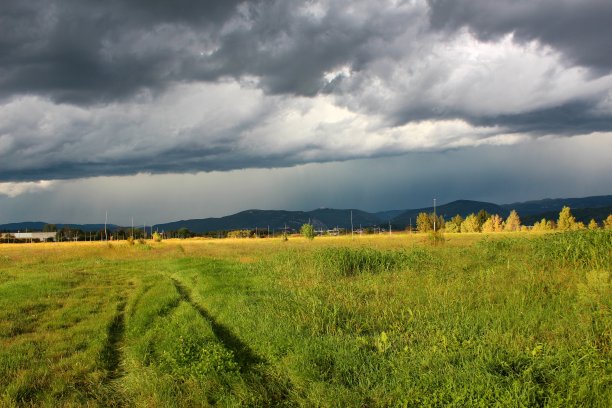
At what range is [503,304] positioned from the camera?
39.0 feet

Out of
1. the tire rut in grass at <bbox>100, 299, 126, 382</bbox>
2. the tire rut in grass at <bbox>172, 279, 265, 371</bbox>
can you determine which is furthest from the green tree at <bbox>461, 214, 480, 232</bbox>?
the tire rut in grass at <bbox>100, 299, 126, 382</bbox>

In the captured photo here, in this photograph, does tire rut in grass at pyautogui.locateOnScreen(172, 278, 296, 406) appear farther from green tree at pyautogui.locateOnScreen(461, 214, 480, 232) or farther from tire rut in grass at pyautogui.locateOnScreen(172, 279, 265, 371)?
green tree at pyautogui.locateOnScreen(461, 214, 480, 232)

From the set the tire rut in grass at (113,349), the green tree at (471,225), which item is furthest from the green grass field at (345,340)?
the green tree at (471,225)

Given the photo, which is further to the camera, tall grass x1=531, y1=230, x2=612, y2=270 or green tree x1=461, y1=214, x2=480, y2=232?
green tree x1=461, y1=214, x2=480, y2=232

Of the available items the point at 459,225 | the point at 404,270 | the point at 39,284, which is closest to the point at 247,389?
the point at 404,270

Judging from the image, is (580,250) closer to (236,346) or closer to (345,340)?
(345,340)

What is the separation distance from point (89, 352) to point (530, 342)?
32.9 ft

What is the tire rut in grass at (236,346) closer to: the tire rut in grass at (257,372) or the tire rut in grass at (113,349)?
the tire rut in grass at (257,372)

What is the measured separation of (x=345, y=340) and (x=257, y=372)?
81.2 inches

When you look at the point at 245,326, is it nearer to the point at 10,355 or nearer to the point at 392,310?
the point at 392,310

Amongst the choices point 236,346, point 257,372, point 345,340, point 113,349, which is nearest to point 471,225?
point 236,346

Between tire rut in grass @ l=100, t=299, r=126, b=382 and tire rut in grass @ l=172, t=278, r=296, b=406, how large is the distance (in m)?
2.45

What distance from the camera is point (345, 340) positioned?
9852mm

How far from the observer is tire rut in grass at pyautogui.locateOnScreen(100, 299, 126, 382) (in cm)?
979
